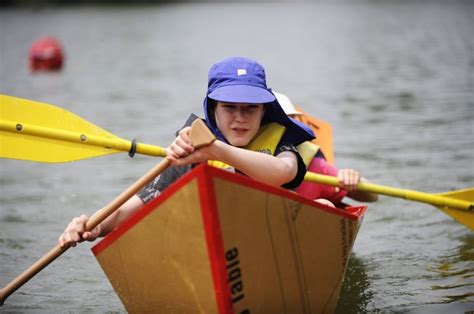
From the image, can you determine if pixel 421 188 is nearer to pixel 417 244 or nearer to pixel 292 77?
pixel 417 244

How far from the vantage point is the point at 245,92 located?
13.5 feet

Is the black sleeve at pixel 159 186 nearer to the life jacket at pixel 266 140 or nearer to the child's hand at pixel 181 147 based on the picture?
the life jacket at pixel 266 140

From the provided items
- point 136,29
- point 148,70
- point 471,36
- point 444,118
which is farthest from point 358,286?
point 136,29

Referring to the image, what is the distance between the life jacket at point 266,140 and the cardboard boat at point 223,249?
48 cm

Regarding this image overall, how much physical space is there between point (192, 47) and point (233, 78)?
2573 centimetres

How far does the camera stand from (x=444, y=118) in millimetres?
11656

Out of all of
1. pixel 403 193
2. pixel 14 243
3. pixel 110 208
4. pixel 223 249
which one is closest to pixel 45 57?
pixel 14 243

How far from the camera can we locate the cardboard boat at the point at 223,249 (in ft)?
11.4

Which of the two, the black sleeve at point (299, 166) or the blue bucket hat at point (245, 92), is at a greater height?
the blue bucket hat at point (245, 92)

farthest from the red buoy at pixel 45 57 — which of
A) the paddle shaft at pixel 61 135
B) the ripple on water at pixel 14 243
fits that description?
the paddle shaft at pixel 61 135

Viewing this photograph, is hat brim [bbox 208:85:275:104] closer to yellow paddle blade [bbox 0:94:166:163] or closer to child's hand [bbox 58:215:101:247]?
yellow paddle blade [bbox 0:94:166:163]

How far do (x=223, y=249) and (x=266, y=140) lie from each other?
941mm

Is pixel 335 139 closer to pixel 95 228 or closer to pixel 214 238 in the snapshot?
pixel 95 228

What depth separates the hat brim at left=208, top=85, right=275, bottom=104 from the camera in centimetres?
407
